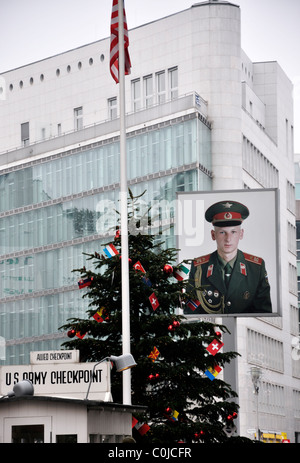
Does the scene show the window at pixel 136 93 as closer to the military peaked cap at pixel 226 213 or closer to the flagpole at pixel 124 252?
the military peaked cap at pixel 226 213

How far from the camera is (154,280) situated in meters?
28.8

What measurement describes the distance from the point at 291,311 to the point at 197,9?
33.4m

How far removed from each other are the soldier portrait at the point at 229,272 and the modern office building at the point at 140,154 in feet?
129

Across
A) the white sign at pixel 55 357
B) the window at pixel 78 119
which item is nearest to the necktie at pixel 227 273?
the white sign at pixel 55 357

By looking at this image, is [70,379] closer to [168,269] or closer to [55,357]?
[55,357]

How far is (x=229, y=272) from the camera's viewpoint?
133ft

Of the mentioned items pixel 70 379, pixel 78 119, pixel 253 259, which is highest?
pixel 78 119

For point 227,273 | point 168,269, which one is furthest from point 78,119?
point 168,269

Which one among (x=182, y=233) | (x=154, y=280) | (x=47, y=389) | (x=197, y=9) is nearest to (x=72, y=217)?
(x=197, y=9)

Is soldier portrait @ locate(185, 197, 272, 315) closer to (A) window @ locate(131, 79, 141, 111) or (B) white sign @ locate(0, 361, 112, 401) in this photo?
(B) white sign @ locate(0, 361, 112, 401)

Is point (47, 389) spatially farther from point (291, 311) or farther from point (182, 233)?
point (291, 311)

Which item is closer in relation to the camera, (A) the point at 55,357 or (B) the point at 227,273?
(A) the point at 55,357

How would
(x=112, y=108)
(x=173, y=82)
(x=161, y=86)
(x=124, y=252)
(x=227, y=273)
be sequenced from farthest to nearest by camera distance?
(x=112, y=108), (x=161, y=86), (x=173, y=82), (x=227, y=273), (x=124, y=252)

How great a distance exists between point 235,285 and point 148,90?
53.4 metres
